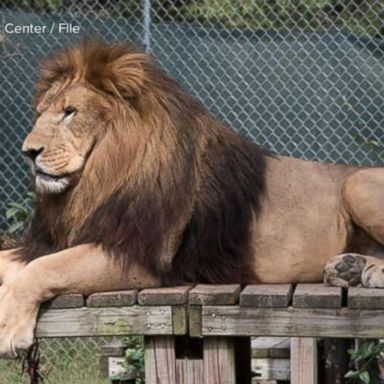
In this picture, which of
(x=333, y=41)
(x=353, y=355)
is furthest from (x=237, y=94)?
(x=353, y=355)

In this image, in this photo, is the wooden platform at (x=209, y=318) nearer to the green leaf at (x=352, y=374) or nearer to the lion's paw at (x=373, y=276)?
the lion's paw at (x=373, y=276)

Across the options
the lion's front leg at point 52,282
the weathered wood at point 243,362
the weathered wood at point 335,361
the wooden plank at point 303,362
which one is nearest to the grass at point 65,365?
the weathered wood at point 335,361

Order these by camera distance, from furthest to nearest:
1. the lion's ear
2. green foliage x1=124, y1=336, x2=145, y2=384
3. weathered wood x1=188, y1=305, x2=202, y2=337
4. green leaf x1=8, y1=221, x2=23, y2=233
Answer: green leaf x1=8, y1=221, x2=23, y2=233, green foliage x1=124, y1=336, x2=145, y2=384, the lion's ear, weathered wood x1=188, y1=305, x2=202, y2=337

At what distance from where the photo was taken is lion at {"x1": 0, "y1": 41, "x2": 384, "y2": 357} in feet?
15.9

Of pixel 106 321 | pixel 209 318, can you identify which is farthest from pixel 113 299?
pixel 209 318

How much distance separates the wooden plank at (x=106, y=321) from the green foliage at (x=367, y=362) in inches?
52.3

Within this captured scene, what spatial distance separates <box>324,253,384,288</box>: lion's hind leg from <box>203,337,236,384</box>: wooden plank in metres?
0.43

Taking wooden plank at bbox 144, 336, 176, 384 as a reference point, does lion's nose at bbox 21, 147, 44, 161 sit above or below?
above

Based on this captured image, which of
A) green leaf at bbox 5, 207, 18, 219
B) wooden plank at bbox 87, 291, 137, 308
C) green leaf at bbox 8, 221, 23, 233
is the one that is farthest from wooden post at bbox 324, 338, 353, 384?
green leaf at bbox 5, 207, 18, 219

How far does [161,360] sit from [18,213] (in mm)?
3067

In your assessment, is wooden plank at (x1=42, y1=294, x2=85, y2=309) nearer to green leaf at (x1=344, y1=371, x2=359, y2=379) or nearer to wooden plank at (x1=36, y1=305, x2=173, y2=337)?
wooden plank at (x1=36, y1=305, x2=173, y2=337)

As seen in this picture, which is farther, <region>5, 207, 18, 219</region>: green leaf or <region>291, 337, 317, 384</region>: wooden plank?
<region>5, 207, 18, 219</region>: green leaf

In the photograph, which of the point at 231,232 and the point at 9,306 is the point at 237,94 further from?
the point at 9,306

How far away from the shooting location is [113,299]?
4766 millimetres
